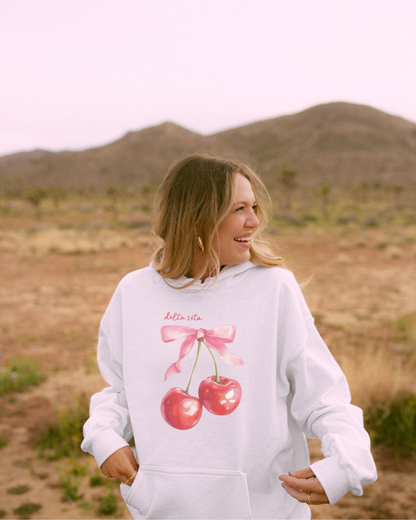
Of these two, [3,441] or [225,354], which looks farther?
[3,441]

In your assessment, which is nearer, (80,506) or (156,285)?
(156,285)

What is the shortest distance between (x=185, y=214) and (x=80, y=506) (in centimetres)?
246

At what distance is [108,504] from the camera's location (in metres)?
2.71

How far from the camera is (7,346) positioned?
6012 mm

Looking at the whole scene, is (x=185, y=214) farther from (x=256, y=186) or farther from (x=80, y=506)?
(x=80, y=506)

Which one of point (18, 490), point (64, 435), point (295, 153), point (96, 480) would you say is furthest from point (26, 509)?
point (295, 153)

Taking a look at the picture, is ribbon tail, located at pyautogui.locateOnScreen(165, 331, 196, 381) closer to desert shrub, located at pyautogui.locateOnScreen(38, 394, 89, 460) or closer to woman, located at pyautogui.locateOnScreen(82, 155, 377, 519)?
woman, located at pyautogui.locateOnScreen(82, 155, 377, 519)

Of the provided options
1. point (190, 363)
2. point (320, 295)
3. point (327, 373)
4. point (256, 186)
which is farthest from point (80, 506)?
point (320, 295)

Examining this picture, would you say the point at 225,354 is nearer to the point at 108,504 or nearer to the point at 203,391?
the point at 203,391

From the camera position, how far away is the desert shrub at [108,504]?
269 cm

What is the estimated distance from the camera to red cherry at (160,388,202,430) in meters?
1.17

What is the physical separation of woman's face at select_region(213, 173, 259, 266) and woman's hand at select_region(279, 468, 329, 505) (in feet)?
2.07

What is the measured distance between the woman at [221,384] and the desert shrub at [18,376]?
12.0 feet

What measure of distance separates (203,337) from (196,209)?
1.33ft
